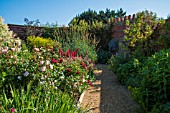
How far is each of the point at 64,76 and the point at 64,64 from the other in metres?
0.40

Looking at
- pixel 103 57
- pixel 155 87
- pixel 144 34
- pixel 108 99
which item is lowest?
pixel 108 99

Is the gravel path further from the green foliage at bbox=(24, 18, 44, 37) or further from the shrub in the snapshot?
the green foliage at bbox=(24, 18, 44, 37)

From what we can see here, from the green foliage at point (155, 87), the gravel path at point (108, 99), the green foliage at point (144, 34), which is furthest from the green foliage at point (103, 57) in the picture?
the green foliage at point (155, 87)

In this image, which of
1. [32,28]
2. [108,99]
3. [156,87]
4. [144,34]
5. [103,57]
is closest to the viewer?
[156,87]

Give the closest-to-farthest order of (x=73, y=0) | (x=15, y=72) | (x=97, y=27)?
(x=15, y=72) < (x=73, y=0) < (x=97, y=27)

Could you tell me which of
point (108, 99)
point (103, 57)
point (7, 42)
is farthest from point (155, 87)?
point (103, 57)

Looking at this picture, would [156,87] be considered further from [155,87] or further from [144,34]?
[144,34]

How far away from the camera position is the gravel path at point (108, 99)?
340 centimetres

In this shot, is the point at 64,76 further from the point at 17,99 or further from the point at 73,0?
the point at 73,0

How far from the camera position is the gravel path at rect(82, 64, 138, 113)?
11.2 ft

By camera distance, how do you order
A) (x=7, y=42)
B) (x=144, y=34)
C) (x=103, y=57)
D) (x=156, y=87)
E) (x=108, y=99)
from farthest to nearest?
(x=103, y=57), (x=144, y=34), (x=7, y=42), (x=108, y=99), (x=156, y=87)

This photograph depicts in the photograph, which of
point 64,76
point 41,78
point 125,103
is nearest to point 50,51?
point 64,76

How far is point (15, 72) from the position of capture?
3271mm

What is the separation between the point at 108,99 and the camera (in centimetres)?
394
